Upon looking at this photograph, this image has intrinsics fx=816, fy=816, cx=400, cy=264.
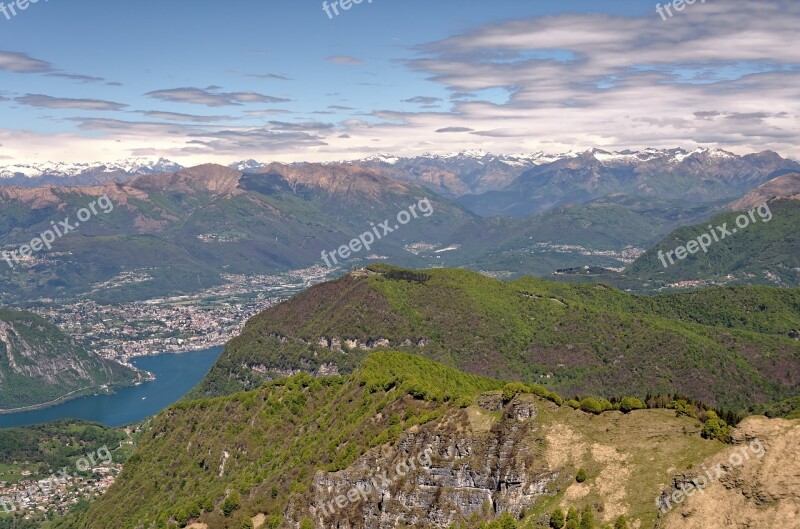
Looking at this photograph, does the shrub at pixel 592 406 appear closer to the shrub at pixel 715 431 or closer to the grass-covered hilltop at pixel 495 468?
the grass-covered hilltop at pixel 495 468

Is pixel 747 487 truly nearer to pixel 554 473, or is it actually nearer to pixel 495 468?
pixel 554 473

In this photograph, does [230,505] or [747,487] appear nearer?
[747,487]

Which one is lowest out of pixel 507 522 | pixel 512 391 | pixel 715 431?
pixel 507 522

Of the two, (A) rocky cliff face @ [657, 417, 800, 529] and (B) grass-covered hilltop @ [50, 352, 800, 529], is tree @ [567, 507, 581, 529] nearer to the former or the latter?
(B) grass-covered hilltop @ [50, 352, 800, 529]

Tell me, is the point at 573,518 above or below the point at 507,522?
above

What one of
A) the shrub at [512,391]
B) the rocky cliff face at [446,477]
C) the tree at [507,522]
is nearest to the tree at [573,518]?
the rocky cliff face at [446,477]

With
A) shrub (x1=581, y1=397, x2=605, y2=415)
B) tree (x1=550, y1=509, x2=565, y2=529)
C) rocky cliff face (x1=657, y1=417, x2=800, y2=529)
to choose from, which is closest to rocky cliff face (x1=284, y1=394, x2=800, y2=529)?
rocky cliff face (x1=657, y1=417, x2=800, y2=529)

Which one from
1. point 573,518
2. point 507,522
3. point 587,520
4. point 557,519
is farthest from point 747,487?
point 507,522
